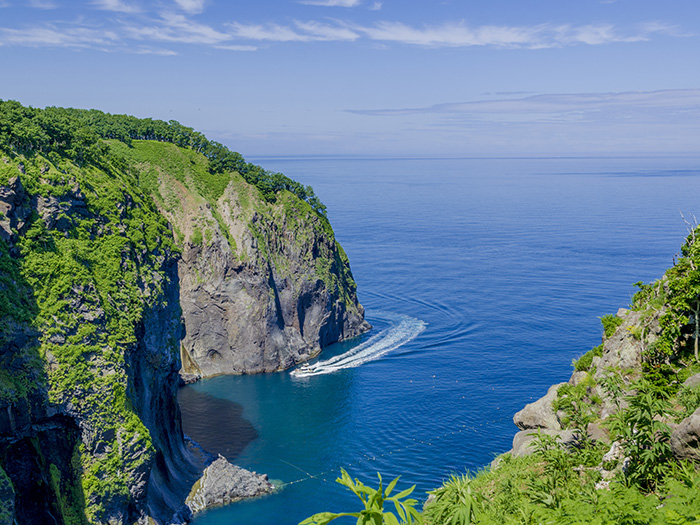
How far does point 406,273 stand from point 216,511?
335 ft

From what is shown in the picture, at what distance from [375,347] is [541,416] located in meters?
76.3

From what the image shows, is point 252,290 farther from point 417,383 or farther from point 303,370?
point 417,383

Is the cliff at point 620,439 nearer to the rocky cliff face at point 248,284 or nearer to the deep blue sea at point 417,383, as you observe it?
the deep blue sea at point 417,383

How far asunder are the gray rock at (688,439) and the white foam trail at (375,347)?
8526 centimetres

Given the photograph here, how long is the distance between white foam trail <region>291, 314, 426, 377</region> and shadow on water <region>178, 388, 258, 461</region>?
1791 cm

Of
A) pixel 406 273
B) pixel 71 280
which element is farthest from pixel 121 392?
pixel 406 273

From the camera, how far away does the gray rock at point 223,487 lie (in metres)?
63.5

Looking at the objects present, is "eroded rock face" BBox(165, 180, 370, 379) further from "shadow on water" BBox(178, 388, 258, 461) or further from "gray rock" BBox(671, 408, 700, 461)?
"gray rock" BBox(671, 408, 700, 461)

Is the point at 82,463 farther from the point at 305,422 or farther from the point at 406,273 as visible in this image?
the point at 406,273

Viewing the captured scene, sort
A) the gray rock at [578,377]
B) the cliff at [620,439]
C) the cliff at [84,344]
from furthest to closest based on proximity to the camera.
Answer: the cliff at [84,344] < the gray rock at [578,377] < the cliff at [620,439]

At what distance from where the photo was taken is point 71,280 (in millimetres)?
55438

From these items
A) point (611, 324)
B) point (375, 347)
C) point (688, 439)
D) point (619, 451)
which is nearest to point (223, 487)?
point (611, 324)

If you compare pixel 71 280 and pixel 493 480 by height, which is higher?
pixel 71 280

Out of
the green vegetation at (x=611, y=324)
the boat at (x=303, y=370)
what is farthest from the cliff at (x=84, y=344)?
the green vegetation at (x=611, y=324)
